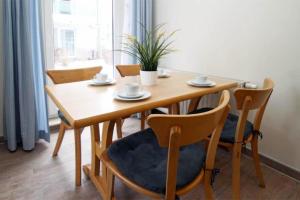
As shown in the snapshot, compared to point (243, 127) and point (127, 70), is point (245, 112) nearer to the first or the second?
point (243, 127)

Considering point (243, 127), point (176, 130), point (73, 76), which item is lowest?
point (243, 127)

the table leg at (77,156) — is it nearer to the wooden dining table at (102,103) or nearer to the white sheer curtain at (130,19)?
the wooden dining table at (102,103)

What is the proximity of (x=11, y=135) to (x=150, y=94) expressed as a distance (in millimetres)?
1408

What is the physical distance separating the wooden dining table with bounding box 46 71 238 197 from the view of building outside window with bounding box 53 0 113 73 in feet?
4.16

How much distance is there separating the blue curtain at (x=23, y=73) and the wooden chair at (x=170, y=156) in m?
1.17

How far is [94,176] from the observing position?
170cm

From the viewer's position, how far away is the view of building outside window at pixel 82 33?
8.62ft

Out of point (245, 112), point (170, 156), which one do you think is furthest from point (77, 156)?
point (245, 112)

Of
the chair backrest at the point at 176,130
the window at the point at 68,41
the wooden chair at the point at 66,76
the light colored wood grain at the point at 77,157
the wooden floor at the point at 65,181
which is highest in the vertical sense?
the window at the point at 68,41

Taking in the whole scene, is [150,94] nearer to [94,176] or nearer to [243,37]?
[94,176]

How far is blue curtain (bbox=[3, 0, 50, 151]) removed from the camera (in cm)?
195

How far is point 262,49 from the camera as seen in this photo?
1896 millimetres

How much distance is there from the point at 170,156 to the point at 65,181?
1.17 meters

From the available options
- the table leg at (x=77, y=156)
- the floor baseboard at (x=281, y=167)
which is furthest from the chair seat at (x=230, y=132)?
the table leg at (x=77, y=156)
